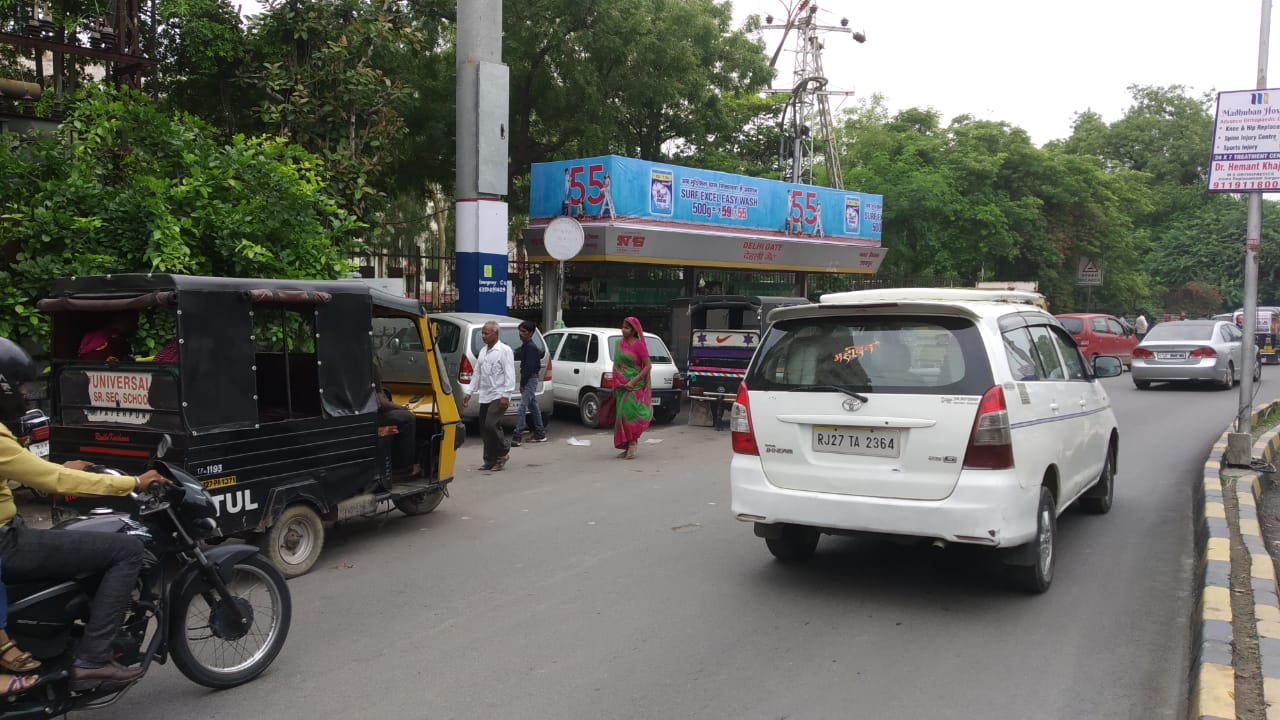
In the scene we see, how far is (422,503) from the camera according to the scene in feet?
26.8

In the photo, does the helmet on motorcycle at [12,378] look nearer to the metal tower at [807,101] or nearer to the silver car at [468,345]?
the silver car at [468,345]

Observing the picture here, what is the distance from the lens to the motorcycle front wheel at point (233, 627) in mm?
4227

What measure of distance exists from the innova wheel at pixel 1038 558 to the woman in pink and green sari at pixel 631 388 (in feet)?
19.8

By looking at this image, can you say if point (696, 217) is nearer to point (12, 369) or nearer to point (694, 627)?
point (694, 627)

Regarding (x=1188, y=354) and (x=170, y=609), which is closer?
(x=170, y=609)

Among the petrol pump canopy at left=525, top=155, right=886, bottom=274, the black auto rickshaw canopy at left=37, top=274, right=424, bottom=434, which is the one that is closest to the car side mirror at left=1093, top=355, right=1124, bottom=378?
the black auto rickshaw canopy at left=37, top=274, right=424, bottom=434

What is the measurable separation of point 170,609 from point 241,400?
6.40 ft

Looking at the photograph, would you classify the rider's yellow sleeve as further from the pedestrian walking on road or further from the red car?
the red car

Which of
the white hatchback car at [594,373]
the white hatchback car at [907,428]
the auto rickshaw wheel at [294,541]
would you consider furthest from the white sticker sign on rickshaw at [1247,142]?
the auto rickshaw wheel at [294,541]

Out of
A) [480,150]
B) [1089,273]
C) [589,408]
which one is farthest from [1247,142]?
[1089,273]

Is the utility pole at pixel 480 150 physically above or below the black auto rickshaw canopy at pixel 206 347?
above

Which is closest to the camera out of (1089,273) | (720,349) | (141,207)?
(141,207)

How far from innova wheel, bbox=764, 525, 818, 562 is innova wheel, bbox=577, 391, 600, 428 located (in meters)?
7.91

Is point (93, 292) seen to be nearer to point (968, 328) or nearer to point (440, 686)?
point (440, 686)
